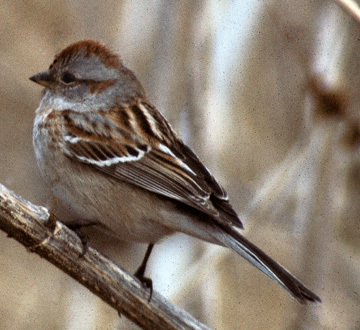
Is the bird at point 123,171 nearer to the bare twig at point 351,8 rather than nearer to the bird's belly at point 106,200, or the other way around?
the bird's belly at point 106,200

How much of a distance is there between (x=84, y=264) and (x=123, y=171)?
531 mm

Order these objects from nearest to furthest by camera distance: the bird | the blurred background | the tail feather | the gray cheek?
1. the tail feather
2. the bird
3. the blurred background
4. the gray cheek

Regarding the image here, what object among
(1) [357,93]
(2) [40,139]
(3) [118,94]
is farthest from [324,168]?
(2) [40,139]

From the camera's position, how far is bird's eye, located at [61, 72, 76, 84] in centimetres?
332

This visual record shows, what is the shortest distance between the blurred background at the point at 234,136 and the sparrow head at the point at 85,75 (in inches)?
11.6

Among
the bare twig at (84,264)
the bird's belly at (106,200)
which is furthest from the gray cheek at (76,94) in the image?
the bare twig at (84,264)

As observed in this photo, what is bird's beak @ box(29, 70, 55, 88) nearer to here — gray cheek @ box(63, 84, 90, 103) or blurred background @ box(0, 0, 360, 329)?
gray cheek @ box(63, 84, 90, 103)

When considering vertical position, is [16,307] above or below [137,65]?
below

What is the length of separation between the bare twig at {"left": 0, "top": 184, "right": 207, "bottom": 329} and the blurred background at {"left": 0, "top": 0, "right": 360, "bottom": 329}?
530mm

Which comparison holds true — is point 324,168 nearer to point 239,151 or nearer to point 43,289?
point 239,151

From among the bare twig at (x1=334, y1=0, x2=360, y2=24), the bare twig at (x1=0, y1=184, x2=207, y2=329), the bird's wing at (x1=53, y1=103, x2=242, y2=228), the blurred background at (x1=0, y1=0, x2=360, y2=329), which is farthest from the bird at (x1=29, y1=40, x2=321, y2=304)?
the bare twig at (x1=334, y1=0, x2=360, y2=24)

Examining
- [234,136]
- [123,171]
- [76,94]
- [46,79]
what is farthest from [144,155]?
[234,136]

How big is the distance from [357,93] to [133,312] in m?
1.62

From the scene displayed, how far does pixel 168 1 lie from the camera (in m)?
3.58
